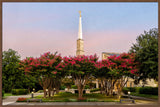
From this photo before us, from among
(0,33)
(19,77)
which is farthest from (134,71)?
(19,77)

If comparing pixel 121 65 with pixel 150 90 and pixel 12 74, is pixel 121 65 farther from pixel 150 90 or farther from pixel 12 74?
pixel 12 74

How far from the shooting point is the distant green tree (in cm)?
1656

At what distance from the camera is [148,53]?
17031mm

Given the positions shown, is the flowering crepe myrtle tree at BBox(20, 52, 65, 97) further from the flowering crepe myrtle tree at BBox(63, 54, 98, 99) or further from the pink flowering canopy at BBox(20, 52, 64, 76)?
the flowering crepe myrtle tree at BBox(63, 54, 98, 99)

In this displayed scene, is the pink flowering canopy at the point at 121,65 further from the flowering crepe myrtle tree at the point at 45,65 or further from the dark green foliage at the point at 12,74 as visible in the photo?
the dark green foliage at the point at 12,74

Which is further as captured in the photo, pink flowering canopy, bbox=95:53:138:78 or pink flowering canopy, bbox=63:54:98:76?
pink flowering canopy, bbox=63:54:98:76

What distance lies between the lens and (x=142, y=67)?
1861 cm

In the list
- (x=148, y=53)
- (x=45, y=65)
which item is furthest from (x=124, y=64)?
(x=45, y=65)

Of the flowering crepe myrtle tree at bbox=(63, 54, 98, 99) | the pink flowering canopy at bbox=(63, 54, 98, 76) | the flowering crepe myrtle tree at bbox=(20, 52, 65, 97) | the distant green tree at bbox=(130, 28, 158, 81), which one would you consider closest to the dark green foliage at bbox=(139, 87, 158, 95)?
the distant green tree at bbox=(130, 28, 158, 81)

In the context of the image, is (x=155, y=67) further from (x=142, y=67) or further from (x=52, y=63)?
(x=52, y=63)

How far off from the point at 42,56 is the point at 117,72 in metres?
9.51

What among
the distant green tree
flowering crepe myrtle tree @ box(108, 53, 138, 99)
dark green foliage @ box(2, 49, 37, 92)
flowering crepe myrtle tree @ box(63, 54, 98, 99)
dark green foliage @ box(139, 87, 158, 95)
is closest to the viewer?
the distant green tree

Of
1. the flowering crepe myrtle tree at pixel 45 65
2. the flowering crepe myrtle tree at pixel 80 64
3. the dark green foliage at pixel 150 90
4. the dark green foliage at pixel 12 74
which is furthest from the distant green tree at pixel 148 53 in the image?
the dark green foliage at pixel 12 74

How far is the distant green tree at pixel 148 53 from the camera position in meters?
16.6
